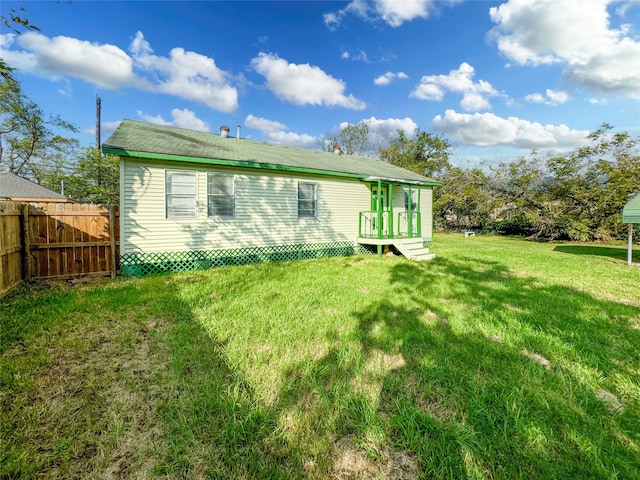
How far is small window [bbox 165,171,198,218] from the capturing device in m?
7.53

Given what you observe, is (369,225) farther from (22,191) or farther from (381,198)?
(22,191)

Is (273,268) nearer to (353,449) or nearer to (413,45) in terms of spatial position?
(353,449)

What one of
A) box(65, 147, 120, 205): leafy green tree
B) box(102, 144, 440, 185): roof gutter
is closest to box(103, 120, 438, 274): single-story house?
box(102, 144, 440, 185): roof gutter

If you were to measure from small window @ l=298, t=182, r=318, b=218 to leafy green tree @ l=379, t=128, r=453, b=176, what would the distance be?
80.4ft

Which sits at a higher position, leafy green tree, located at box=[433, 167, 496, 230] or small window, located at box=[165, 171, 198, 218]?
leafy green tree, located at box=[433, 167, 496, 230]

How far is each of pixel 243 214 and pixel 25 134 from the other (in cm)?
3015

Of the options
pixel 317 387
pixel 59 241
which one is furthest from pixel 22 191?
pixel 317 387

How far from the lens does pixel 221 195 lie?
8.24 metres

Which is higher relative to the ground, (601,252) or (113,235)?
(113,235)

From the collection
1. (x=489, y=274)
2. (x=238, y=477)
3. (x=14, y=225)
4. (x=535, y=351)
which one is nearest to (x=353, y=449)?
(x=238, y=477)

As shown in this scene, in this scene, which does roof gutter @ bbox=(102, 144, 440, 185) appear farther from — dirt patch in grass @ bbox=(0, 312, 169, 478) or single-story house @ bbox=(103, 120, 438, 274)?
dirt patch in grass @ bbox=(0, 312, 169, 478)

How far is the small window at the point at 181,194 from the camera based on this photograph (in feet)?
24.7

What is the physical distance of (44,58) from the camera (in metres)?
18.2

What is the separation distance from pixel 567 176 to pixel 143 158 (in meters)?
24.0
